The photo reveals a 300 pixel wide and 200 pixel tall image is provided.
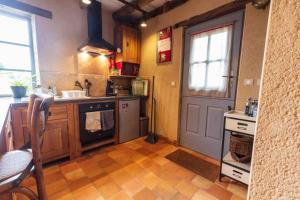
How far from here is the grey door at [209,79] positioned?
80.9 inches

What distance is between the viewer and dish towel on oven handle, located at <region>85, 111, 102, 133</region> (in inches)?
91.1

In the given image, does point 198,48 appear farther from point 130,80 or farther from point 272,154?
point 272,154

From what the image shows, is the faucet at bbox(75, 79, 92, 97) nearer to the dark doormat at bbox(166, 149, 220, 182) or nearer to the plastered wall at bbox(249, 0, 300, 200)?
the dark doormat at bbox(166, 149, 220, 182)

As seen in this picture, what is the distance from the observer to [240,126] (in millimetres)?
1630

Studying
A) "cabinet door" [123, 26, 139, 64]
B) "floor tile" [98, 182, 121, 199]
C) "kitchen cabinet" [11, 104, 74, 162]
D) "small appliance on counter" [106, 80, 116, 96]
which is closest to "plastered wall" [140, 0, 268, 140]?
"cabinet door" [123, 26, 139, 64]

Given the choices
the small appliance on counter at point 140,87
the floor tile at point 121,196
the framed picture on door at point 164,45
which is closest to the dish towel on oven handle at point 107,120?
the small appliance on counter at point 140,87

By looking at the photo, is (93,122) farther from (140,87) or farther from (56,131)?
(140,87)

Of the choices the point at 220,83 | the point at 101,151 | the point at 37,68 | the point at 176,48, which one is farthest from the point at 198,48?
the point at 37,68

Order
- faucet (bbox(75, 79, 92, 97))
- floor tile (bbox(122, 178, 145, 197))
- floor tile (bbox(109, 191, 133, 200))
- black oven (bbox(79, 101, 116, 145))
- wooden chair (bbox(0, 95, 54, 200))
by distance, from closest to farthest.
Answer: wooden chair (bbox(0, 95, 54, 200)) < floor tile (bbox(109, 191, 133, 200)) < floor tile (bbox(122, 178, 145, 197)) < black oven (bbox(79, 101, 116, 145)) < faucet (bbox(75, 79, 92, 97))

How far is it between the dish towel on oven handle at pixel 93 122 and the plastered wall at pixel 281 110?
233cm

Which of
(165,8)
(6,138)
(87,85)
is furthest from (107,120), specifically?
(165,8)

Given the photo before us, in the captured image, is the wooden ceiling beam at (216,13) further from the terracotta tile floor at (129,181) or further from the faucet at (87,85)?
the terracotta tile floor at (129,181)

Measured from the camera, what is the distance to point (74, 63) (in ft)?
8.96

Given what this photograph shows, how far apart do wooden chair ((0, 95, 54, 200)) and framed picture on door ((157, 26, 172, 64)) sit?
7.59 feet
